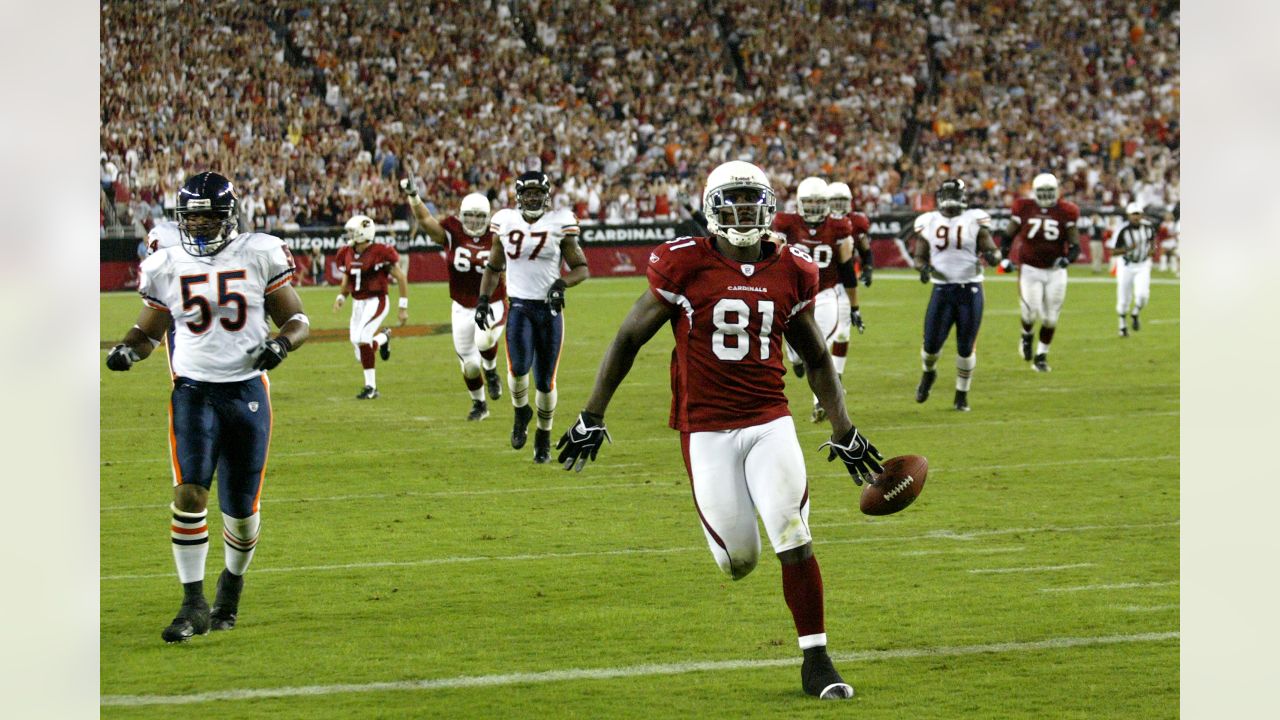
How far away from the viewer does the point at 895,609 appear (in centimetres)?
627

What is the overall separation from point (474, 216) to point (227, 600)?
6.15 metres

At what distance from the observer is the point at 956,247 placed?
38.9ft

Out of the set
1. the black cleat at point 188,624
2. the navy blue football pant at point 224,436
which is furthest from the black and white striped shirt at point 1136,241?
the black cleat at point 188,624

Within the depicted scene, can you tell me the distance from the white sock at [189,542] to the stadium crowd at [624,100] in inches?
769

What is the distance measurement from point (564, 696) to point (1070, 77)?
102ft

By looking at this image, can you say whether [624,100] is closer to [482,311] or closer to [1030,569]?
[482,311]

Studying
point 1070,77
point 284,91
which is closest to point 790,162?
point 1070,77

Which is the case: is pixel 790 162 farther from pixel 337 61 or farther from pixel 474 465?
pixel 474 465

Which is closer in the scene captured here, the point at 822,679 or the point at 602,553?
the point at 822,679

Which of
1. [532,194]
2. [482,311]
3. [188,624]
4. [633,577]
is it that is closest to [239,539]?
[188,624]

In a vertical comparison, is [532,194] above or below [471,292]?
above

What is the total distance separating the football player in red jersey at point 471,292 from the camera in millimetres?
11594

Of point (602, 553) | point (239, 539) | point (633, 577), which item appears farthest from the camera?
point (602, 553)

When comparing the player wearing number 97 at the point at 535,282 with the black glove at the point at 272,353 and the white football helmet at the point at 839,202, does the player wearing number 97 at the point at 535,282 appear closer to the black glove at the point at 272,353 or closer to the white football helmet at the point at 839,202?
the white football helmet at the point at 839,202
